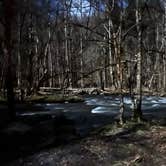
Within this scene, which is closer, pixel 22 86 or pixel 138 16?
pixel 138 16

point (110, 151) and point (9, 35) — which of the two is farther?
point (9, 35)

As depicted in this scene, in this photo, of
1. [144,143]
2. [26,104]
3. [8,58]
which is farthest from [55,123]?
[26,104]

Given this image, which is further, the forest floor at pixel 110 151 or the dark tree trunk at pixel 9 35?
the dark tree trunk at pixel 9 35

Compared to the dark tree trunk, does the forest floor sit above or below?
below

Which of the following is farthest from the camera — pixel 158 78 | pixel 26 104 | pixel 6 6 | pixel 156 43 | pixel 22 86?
pixel 156 43

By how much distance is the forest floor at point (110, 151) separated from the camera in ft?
29.8

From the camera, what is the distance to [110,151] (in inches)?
380

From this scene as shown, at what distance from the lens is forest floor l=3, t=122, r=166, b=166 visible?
9070mm

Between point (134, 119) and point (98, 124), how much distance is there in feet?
9.25

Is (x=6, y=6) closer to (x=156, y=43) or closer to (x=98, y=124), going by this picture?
(x=98, y=124)

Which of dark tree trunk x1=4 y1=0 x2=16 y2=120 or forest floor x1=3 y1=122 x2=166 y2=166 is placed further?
dark tree trunk x1=4 y1=0 x2=16 y2=120

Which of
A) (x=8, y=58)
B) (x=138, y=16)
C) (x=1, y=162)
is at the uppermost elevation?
(x=138, y=16)

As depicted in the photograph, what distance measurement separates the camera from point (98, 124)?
15.2m

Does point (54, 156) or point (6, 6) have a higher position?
point (6, 6)
